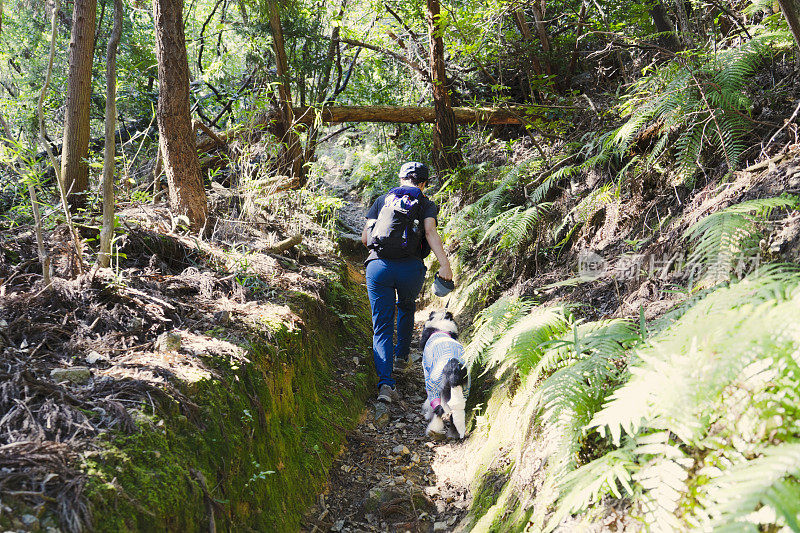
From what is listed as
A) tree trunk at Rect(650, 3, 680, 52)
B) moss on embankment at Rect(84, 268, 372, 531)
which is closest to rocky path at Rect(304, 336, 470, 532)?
moss on embankment at Rect(84, 268, 372, 531)

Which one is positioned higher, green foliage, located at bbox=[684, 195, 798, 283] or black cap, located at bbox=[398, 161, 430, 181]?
black cap, located at bbox=[398, 161, 430, 181]

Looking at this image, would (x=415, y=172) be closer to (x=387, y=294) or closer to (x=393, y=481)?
(x=387, y=294)

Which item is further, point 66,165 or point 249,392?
point 66,165

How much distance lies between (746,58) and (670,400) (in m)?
3.74

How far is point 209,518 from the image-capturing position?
231 centimetres

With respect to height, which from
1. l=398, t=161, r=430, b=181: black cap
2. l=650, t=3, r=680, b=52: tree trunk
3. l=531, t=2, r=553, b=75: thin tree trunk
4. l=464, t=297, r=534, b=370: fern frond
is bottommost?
l=464, t=297, r=534, b=370: fern frond

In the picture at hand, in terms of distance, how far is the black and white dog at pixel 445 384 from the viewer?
13.7 feet

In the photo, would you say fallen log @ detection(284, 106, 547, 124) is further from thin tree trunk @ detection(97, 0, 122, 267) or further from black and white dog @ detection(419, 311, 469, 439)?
black and white dog @ detection(419, 311, 469, 439)

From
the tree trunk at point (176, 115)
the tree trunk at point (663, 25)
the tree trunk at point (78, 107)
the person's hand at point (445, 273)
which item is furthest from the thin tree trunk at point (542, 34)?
the tree trunk at point (78, 107)

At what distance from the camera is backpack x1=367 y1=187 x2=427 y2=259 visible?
16.9ft

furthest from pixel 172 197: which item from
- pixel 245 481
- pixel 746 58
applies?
pixel 746 58

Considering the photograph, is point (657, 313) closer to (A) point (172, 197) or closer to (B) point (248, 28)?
(A) point (172, 197)

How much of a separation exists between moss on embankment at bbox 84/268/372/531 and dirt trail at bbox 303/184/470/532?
0.14m

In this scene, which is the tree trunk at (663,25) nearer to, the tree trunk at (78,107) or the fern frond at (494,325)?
the fern frond at (494,325)
